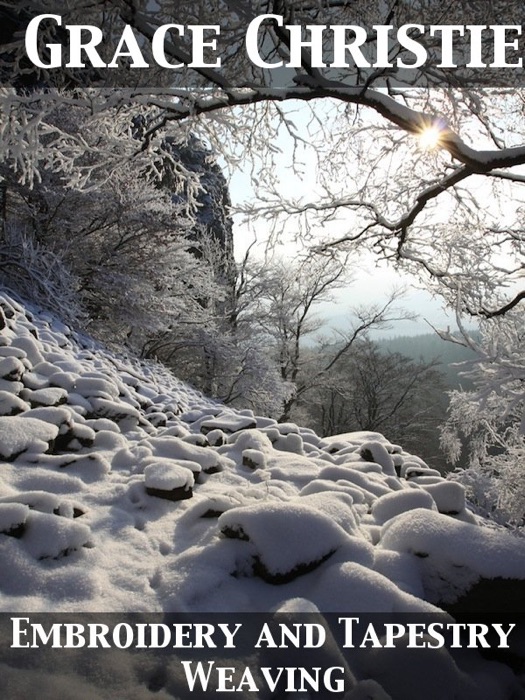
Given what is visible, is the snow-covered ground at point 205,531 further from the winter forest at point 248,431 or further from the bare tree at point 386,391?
the bare tree at point 386,391

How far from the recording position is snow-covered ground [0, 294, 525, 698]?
5.46ft

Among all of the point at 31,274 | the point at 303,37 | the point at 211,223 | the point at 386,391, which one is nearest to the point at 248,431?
the point at 303,37

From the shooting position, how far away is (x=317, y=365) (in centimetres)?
2169

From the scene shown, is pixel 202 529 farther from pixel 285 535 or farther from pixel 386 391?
pixel 386 391

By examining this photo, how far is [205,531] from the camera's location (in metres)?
2.16

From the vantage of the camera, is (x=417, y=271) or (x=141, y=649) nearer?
(x=141, y=649)

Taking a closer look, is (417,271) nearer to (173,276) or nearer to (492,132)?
(492,132)

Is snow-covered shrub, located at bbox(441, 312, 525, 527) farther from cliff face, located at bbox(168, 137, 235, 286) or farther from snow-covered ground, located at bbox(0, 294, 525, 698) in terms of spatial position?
cliff face, located at bbox(168, 137, 235, 286)

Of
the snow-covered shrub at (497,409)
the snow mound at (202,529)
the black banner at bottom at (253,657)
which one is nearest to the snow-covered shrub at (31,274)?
the snow mound at (202,529)

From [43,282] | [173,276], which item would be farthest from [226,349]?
[43,282]

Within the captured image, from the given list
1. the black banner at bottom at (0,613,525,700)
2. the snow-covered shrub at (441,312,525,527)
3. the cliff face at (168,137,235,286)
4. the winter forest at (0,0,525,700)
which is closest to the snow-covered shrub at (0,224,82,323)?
the winter forest at (0,0,525,700)

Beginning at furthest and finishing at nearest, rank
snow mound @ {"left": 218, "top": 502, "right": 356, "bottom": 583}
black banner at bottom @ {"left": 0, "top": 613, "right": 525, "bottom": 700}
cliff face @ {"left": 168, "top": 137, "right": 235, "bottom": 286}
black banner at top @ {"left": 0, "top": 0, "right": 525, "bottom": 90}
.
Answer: cliff face @ {"left": 168, "top": 137, "right": 235, "bottom": 286} < black banner at top @ {"left": 0, "top": 0, "right": 525, "bottom": 90} < snow mound @ {"left": 218, "top": 502, "right": 356, "bottom": 583} < black banner at bottom @ {"left": 0, "top": 613, "right": 525, "bottom": 700}

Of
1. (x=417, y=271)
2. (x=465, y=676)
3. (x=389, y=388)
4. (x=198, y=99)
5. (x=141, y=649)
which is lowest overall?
(x=389, y=388)

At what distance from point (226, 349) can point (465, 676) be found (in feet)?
41.6
